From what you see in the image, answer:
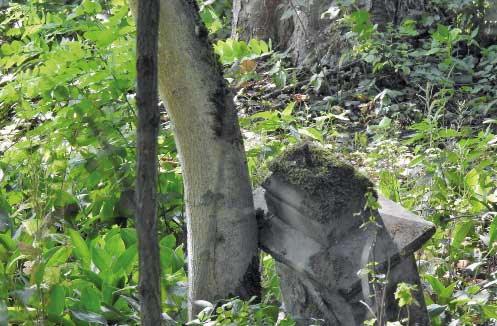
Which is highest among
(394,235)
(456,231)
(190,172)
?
(190,172)

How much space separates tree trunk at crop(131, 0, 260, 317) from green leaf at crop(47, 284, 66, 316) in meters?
0.47

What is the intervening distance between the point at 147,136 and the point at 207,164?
1070mm

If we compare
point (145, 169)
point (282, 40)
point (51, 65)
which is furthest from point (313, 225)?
point (282, 40)

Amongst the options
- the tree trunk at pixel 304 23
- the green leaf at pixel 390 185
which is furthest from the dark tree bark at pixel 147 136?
the tree trunk at pixel 304 23

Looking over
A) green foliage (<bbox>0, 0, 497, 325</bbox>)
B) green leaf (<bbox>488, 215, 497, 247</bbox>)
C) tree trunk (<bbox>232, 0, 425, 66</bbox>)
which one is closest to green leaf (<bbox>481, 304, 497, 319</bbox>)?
green foliage (<bbox>0, 0, 497, 325</bbox>)

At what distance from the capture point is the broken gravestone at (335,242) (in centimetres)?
274

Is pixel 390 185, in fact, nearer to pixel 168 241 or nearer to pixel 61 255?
pixel 168 241

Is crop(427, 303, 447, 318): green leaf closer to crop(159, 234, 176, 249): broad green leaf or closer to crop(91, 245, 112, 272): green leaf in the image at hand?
crop(159, 234, 176, 249): broad green leaf

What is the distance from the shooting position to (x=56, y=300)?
3039mm

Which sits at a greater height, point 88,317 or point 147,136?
point 147,136

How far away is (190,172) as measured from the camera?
3012mm

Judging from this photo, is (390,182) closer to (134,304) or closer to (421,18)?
(134,304)

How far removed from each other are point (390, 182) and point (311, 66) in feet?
11.4

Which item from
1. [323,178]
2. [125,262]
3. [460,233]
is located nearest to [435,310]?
[323,178]
